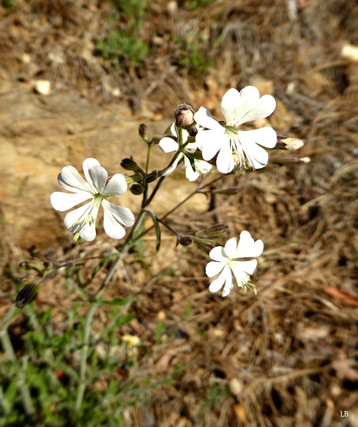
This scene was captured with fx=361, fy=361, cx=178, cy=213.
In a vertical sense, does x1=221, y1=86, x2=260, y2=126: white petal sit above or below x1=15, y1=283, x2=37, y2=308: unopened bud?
above

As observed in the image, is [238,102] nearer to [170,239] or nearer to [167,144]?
[167,144]

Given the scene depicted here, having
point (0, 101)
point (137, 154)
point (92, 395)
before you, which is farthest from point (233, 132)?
point (0, 101)

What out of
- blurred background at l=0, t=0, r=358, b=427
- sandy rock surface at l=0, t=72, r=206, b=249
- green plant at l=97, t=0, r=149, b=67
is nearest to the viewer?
blurred background at l=0, t=0, r=358, b=427

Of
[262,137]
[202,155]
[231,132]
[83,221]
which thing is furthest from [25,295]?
[262,137]

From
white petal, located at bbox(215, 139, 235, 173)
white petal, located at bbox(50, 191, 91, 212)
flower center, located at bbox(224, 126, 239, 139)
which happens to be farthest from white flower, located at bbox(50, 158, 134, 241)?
flower center, located at bbox(224, 126, 239, 139)

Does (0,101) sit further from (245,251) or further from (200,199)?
(245,251)

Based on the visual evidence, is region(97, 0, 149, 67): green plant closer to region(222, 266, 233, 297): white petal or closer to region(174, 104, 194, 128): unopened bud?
region(174, 104, 194, 128): unopened bud

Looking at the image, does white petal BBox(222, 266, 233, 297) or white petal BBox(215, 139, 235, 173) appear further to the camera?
white petal BBox(222, 266, 233, 297)

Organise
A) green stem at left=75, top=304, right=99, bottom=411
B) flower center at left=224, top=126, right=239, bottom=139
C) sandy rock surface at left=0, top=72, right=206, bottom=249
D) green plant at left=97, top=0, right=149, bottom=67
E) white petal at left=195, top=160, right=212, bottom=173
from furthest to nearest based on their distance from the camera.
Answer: green plant at left=97, top=0, right=149, bottom=67 → sandy rock surface at left=0, top=72, right=206, bottom=249 → green stem at left=75, top=304, right=99, bottom=411 → white petal at left=195, top=160, right=212, bottom=173 → flower center at left=224, top=126, right=239, bottom=139

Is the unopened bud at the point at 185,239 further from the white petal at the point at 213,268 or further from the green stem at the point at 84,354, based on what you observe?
the green stem at the point at 84,354
